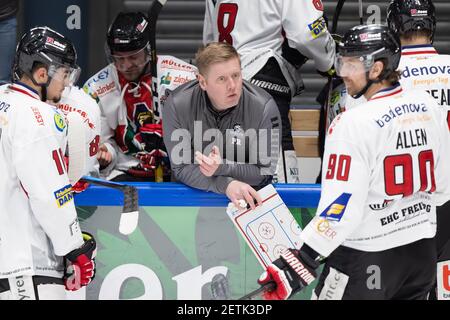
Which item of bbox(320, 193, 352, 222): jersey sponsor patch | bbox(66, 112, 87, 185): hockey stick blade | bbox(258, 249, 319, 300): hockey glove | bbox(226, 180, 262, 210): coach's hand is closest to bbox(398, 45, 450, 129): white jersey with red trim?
bbox(226, 180, 262, 210): coach's hand

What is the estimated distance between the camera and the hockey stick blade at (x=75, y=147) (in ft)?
13.2

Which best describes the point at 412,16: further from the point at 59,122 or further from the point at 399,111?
the point at 59,122

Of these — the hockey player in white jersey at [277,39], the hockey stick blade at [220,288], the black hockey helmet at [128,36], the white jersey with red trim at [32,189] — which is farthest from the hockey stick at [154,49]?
the white jersey with red trim at [32,189]

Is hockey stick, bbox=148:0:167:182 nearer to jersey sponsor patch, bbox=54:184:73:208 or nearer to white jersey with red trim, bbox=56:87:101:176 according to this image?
white jersey with red trim, bbox=56:87:101:176

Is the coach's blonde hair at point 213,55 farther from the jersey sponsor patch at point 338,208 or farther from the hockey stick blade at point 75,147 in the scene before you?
the jersey sponsor patch at point 338,208

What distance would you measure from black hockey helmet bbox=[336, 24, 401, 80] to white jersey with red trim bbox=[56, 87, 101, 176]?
54.2 inches

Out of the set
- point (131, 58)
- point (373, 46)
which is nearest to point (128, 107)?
point (131, 58)

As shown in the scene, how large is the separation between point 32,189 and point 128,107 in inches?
70.1

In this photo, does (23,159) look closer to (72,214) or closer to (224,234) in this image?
(72,214)

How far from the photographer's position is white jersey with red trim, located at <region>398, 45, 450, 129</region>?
4.21 meters

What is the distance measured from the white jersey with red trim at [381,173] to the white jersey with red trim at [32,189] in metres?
0.92

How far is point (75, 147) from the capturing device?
4.07 m

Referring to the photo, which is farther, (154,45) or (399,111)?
(154,45)
